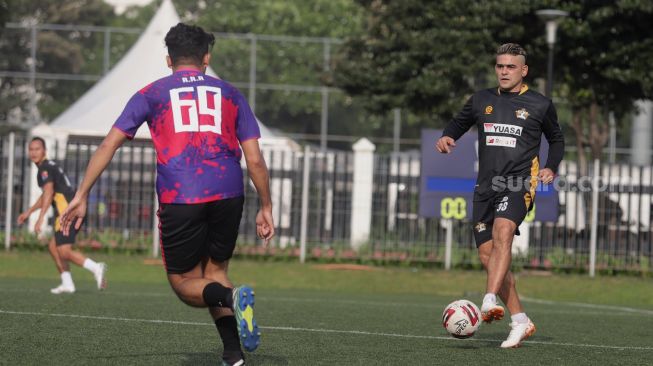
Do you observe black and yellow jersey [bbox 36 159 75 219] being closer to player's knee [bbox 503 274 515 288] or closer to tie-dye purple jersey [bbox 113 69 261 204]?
player's knee [bbox 503 274 515 288]

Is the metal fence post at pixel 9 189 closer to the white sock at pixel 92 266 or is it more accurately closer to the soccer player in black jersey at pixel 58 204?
the soccer player in black jersey at pixel 58 204

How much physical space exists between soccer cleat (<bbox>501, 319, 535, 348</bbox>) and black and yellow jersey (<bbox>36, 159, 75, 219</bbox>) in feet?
25.2

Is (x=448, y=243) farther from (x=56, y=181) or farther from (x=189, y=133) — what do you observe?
(x=189, y=133)

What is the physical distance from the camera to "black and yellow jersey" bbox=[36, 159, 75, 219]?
595 inches

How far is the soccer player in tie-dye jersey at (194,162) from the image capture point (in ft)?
21.9

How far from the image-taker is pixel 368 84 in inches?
1210

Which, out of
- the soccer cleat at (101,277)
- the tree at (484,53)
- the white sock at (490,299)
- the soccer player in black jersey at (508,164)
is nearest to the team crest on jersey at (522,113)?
the soccer player in black jersey at (508,164)

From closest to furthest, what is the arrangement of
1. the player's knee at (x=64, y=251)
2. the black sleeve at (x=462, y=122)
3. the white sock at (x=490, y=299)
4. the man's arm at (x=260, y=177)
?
the man's arm at (x=260, y=177), the white sock at (x=490, y=299), the black sleeve at (x=462, y=122), the player's knee at (x=64, y=251)

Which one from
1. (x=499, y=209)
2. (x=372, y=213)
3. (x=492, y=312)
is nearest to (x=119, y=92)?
(x=372, y=213)

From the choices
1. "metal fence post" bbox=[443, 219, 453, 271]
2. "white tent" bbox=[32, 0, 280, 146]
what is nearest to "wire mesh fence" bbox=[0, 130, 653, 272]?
"metal fence post" bbox=[443, 219, 453, 271]

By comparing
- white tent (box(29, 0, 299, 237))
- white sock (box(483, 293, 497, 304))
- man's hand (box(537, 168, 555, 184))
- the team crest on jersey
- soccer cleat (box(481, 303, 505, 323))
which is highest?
white tent (box(29, 0, 299, 237))

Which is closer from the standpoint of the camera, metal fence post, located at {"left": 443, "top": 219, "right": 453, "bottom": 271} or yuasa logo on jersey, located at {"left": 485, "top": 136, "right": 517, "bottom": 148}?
yuasa logo on jersey, located at {"left": 485, "top": 136, "right": 517, "bottom": 148}

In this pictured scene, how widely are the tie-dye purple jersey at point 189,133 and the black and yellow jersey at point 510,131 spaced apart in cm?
283

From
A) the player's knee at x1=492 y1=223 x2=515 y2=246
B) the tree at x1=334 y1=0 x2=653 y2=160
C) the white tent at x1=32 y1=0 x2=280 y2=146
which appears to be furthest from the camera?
the tree at x1=334 y1=0 x2=653 y2=160
